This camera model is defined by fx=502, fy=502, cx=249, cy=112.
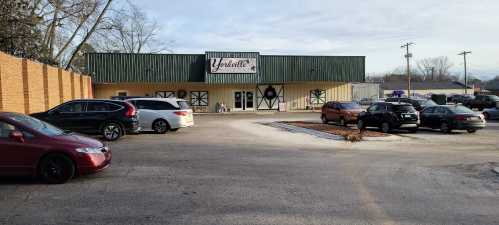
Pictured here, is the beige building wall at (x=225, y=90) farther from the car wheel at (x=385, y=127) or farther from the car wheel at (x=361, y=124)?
the car wheel at (x=385, y=127)

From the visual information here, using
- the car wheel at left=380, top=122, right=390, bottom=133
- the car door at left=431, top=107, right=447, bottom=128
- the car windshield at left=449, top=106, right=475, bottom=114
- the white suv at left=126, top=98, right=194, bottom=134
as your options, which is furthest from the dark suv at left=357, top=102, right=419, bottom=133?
the white suv at left=126, top=98, right=194, bottom=134

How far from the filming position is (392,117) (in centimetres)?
2345

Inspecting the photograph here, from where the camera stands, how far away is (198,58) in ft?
161

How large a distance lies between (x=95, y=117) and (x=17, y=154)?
847cm

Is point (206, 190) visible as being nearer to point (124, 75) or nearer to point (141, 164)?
point (141, 164)

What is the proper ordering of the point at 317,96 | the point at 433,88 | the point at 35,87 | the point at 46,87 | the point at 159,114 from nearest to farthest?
the point at 35,87, the point at 159,114, the point at 46,87, the point at 317,96, the point at 433,88

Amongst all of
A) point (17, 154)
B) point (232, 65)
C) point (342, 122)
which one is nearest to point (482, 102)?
point (232, 65)

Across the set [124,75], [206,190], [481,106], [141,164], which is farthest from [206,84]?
[206,190]

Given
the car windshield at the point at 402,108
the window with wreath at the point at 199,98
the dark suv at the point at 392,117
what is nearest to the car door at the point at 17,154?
the dark suv at the point at 392,117

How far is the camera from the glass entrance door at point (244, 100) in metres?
51.2

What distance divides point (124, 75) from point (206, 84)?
314 inches

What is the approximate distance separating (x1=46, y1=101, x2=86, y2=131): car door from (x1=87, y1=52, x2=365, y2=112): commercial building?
30526 millimetres

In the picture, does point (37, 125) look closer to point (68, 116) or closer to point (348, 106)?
point (68, 116)

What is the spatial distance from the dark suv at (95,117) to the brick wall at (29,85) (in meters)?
1.43
